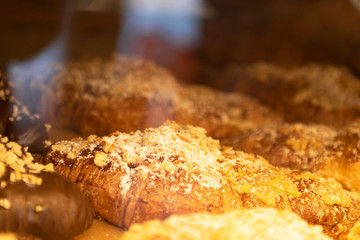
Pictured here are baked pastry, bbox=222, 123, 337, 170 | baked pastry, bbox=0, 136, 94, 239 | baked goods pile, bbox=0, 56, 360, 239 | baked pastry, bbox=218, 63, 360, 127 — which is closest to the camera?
baked pastry, bbox=0, 136, 94, 239

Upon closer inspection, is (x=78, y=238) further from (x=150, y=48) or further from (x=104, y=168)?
(x=150, y=48)

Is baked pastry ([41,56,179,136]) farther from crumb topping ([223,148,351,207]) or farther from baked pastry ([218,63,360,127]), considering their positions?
baked pastry ([218,63,360,127])

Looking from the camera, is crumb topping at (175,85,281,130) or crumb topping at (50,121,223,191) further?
crumb topping at (175,85,281,130)

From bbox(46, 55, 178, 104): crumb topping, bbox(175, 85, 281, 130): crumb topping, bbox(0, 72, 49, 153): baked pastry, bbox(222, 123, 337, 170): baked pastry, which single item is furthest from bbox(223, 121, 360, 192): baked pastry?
bbox(0, 72, 49, 153): baked pastry

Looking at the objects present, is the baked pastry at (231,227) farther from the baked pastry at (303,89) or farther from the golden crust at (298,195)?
the baked pastry at (303,89)

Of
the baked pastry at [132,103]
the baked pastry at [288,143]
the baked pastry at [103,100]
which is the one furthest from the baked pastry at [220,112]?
the baked pastry at [288,143]

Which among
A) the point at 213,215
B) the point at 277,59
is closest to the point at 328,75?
the point at 277,59
